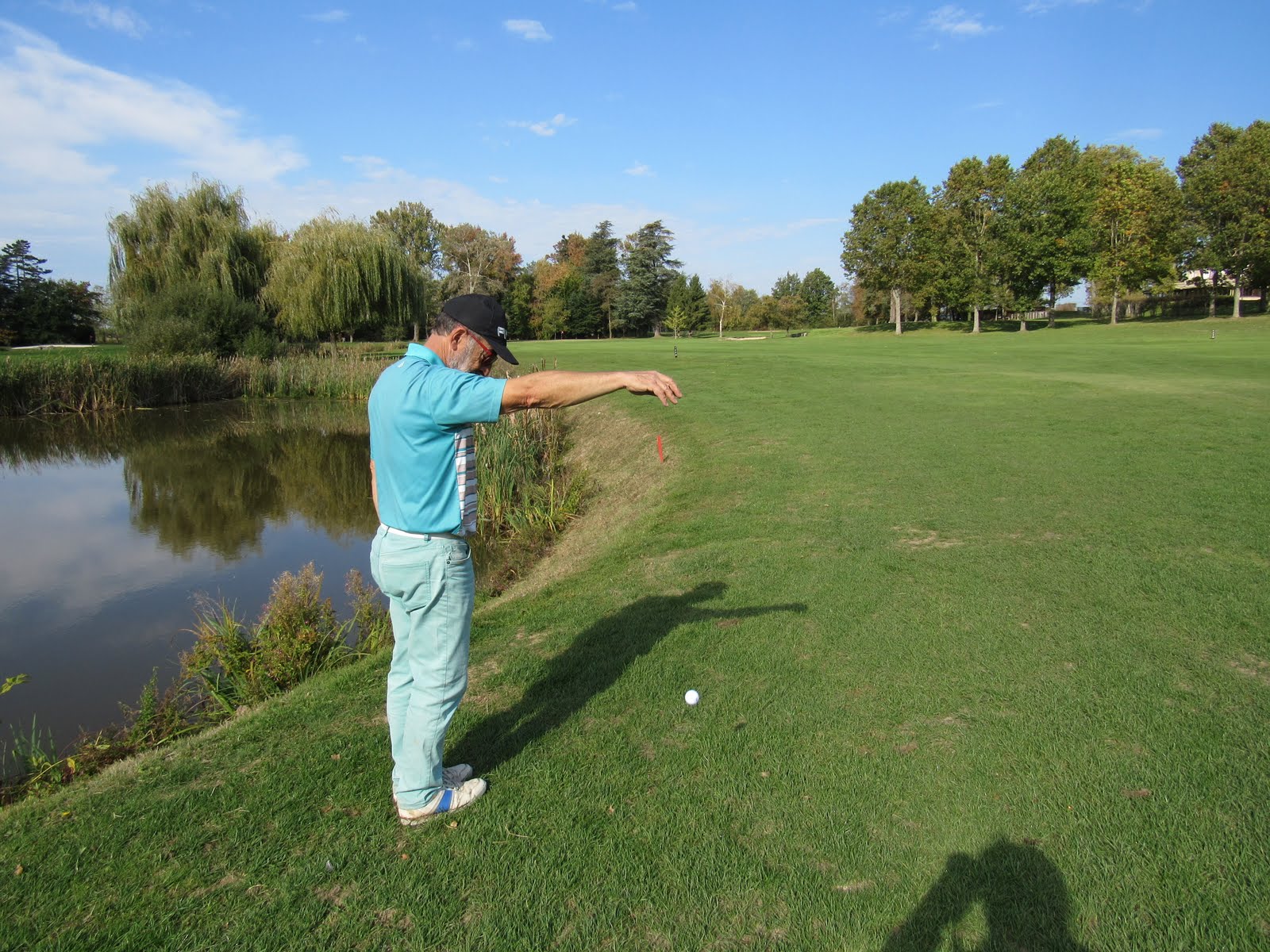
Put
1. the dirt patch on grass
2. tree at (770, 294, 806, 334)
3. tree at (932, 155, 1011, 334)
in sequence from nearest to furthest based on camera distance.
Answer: the dirt patch on grass
tree at (932, 155, 1011, 334)
tree at (770, 294, 806, 334)

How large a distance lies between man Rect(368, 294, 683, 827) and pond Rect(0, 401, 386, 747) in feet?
16.8

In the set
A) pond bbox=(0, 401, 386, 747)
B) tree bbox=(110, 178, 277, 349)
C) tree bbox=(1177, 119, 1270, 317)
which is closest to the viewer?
pond bbox=(0, 401, 386, 747)

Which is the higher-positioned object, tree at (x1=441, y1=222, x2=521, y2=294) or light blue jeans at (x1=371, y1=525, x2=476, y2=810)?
tree at (x1=441, y1=222, x2=521, y2=294)

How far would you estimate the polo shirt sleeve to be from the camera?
10.2 ft

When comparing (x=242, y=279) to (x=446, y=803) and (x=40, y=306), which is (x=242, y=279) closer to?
(x=40, y=306)

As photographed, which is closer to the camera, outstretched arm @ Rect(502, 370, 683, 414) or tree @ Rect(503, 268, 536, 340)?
outstretched arm @ Rect(502, 370, 683, 414)

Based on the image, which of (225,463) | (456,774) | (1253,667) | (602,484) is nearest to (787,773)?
(456,774)

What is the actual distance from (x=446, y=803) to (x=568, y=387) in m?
2.02

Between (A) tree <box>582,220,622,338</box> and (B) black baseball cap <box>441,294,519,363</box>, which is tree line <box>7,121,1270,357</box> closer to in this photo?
(A) tree <box>582,220,622,338</box>

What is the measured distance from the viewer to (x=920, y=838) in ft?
10.8

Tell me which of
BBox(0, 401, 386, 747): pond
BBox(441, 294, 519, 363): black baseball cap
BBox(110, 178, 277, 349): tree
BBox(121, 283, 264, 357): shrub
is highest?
BBox(110, 178, 277, 349): tree

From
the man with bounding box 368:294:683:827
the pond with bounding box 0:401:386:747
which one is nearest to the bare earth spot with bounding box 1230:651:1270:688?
the man with bounding box 368:294:683:827

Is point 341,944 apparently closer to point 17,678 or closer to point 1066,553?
point 17,678

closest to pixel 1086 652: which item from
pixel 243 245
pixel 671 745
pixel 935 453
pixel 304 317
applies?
pixel 671 745
